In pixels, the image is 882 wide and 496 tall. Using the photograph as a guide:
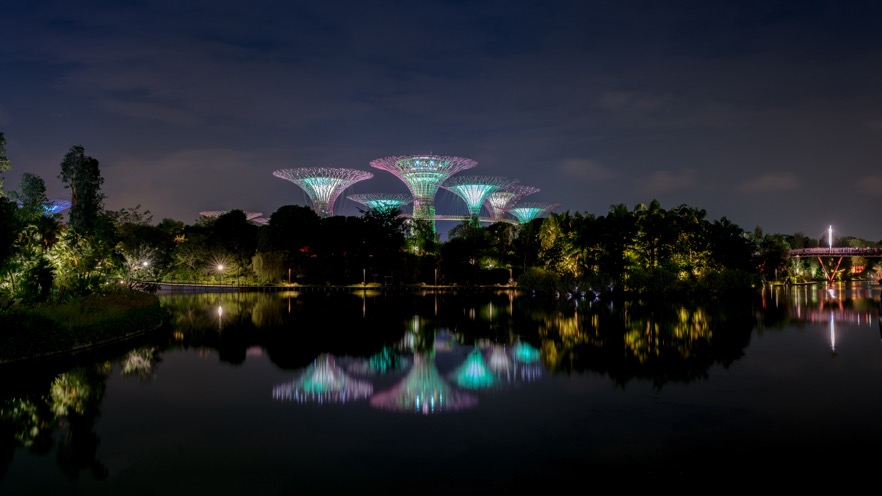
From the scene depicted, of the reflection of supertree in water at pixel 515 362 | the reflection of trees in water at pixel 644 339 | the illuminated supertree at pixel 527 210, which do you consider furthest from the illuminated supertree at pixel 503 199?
the reflection of supertree in water at pixel 515 362

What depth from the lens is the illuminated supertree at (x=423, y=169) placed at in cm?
7375

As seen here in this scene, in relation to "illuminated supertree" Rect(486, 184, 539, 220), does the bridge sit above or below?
below

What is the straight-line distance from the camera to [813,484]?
27.7ft

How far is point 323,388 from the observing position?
1459 cm

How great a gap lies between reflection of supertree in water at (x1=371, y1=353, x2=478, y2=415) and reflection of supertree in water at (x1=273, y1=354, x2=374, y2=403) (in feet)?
1.88

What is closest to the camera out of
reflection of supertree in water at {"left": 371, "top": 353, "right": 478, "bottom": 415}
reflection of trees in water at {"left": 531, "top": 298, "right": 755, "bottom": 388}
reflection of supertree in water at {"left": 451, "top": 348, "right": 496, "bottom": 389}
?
reflection of supertree in water at {"left": 371, "top": 353, "right": 478, "bottom": 415}

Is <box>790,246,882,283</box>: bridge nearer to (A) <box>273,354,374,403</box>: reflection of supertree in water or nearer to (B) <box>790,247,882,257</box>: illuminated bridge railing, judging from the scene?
(B) <box>790,247,882,257</box>: illuminated bridge railing

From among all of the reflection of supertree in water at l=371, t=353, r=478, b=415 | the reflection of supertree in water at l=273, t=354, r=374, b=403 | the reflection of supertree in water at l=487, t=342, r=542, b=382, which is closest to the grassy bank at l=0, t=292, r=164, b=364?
the reflection of supertree in water at l=273, t=354, r=374, b=403

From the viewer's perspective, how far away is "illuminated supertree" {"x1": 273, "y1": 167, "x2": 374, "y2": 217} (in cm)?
7762

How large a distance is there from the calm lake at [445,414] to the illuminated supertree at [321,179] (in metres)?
55.1

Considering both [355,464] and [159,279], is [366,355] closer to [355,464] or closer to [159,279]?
[355,464]

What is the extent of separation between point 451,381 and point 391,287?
47.1m

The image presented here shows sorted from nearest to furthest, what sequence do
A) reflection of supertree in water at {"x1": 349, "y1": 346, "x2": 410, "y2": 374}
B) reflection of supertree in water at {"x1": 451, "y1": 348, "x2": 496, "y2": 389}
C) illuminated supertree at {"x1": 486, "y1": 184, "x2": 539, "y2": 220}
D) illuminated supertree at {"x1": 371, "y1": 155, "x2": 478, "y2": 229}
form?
reflection of supertree in water at {"x1": 451, "y1": 348, "x2": 496, "y2": 389}
reflection of supertree in water at {"x1": 349, "y1": 346, "x2": 410, "y2": 374}
illuminated supertree at {"x1": 371, "y1": 155, "x2": 478, "y2": 229}
illuminated supertree at {"x1": 486, "y1": 184, "x2": 539, "y2": 220}

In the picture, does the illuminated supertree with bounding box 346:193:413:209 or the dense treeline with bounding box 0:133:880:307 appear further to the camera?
the illuminated supertree with bounding box 346:193:413:209
